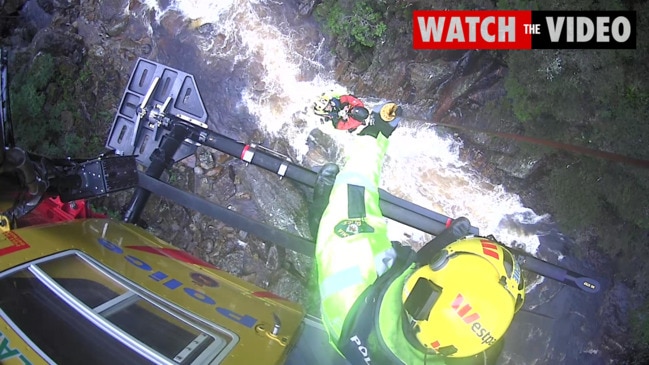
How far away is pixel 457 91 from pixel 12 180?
182 inches

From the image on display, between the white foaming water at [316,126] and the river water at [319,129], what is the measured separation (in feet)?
0.04

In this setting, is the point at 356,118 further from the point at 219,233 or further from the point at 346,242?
the point at 219,233

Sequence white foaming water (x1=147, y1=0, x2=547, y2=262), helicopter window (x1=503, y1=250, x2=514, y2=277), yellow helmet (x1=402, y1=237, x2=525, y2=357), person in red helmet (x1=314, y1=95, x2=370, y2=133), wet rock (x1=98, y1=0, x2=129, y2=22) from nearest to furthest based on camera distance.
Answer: yellow helmet (x1=402, y1=237, x2=525, y2=357) → helicopter window (x1=503, y1=250, x2=514, y2=277) → person in red helmet (x1=314, y1=95, x2=370, y2=133) → white foaming water (x1=147, y1=0, x2=547, y2=262) → wet rock (x1=98, y1=0, x2=129, y2=22)

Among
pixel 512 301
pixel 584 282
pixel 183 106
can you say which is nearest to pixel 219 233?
pixel 183 106

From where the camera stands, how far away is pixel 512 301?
1.83 m

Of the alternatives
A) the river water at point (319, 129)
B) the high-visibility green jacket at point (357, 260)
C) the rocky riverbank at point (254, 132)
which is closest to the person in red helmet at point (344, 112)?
the high-visibility green jacket at point (357, 260)

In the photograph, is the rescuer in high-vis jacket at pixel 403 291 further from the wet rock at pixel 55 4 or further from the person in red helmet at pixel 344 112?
the wet rock at pixel 55 4

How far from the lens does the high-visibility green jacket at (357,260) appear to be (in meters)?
1.96

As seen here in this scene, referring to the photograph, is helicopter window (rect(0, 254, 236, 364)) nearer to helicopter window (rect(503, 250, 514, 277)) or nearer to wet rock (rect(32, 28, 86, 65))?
helicopter window (rect(503, 250, 514, 277))

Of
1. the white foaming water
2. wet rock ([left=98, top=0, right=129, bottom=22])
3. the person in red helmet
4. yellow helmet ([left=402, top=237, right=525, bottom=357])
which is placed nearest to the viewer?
yellow helmet ([left=402, top=237, right=525, bottom=357])

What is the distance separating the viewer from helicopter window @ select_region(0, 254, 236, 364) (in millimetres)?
2129

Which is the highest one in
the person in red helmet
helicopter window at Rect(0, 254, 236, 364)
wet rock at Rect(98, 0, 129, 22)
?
wet rock at Rect(98, 0, 129, 22)

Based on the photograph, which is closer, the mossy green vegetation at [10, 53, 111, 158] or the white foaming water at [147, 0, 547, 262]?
the white foaming water at [147, 0, 547, 262]

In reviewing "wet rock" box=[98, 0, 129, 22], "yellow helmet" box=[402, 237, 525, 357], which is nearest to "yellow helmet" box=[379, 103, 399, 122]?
"yellow helmet" box=[402, 237, 525, 357]
